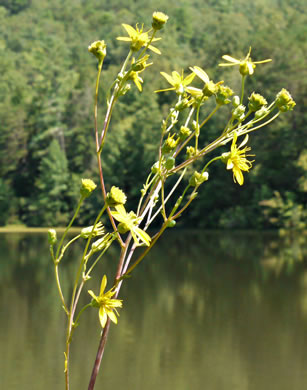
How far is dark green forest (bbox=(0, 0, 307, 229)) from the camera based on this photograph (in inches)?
759

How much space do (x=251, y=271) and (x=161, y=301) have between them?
259 centimetres

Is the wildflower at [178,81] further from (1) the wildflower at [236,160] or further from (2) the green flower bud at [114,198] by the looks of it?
(2) the green flower bud at [114,198]

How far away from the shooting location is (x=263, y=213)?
Result: 1930 cm

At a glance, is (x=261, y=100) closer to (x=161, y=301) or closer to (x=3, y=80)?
(x=161, y=301)

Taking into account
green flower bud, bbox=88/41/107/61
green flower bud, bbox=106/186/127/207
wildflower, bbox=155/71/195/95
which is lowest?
green flower bud, bbox=106/186/127/207

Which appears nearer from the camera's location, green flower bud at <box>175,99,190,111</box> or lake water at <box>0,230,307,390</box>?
green flower bud at <box>175,99,190,111</box>

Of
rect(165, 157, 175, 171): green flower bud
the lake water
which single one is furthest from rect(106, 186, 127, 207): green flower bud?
the lake water

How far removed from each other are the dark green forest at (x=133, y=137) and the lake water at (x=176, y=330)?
851 centimetres

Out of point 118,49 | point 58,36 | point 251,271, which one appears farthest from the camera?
point 58,36

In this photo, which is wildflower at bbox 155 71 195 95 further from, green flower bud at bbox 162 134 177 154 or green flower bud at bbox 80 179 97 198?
green flower bud at bbox 80 179 97 198

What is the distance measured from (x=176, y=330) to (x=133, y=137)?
54.9 feet

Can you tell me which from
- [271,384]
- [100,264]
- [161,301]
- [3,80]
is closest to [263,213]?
[100,264]

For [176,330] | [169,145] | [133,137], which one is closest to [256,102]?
[169,145]

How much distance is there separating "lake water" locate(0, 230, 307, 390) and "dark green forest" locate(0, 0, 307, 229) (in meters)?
8.51
